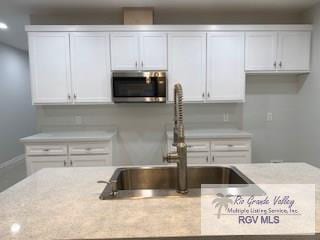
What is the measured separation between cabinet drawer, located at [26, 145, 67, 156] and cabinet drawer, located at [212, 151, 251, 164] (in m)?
1.90

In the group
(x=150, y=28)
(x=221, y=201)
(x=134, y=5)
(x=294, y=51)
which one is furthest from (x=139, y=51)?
(x=221, y=201)

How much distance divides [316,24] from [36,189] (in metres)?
3.65

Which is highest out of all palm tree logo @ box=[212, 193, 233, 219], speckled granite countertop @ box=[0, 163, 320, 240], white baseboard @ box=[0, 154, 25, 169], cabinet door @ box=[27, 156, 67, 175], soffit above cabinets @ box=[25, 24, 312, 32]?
soffit above cabinets @ box=[25, 24, 312, 32]

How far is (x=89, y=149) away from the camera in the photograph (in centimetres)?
293

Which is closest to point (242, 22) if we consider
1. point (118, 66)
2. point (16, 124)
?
point (118, 66)

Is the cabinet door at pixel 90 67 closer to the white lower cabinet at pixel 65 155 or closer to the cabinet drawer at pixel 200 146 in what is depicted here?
the white lower cabinet at pixel 65 155

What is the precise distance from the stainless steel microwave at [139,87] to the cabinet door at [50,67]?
2.17 ft

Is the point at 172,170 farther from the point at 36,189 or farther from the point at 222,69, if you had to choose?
the point at 222,69

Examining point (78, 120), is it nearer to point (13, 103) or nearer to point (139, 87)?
point (139, 87)

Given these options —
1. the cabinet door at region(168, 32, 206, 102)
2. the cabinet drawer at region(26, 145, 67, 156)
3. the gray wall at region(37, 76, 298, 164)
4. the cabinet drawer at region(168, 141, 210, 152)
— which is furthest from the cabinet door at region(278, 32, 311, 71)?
the cabinet drawer at region(26, 145, 67, 156)

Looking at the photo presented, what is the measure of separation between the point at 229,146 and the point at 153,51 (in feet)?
5.16

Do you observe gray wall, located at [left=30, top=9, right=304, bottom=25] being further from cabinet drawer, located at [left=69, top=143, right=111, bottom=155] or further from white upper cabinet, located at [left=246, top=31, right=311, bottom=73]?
cabinet drawer, located at [left=69, top=143, right=111, bottom=155]

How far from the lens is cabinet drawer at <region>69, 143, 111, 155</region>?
292cm

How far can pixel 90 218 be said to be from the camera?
962mm
